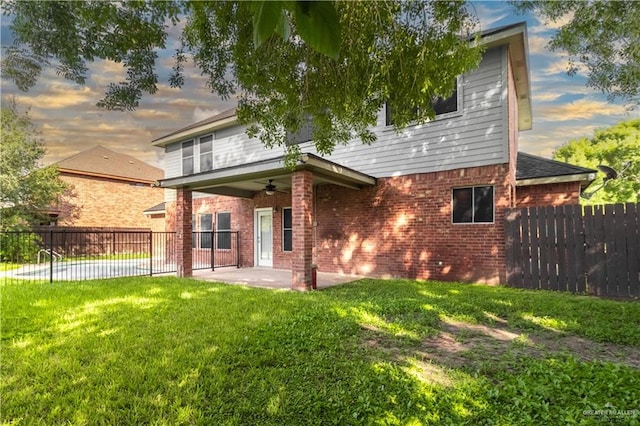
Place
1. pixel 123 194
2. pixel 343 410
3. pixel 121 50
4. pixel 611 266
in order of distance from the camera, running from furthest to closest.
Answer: pixel 123 194 → pixel 611 266 → pixel 343 410 → pixel 121 50

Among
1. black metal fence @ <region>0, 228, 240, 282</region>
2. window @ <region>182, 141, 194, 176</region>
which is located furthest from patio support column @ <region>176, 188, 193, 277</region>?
window @ <region>182, 141, 194, 176</region>

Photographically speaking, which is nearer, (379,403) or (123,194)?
(379,403)

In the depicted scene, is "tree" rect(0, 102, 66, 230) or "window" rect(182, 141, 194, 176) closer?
"tree" rect(0, 102, 66, 230)

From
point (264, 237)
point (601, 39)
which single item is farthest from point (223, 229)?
point (601, 39)

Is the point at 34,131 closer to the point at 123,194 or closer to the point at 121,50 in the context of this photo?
the point at 121,50

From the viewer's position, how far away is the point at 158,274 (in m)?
10.4

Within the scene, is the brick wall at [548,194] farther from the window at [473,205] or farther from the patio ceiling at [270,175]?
the patio ceiling at [270,175]

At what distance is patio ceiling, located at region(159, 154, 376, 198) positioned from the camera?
24.3ft

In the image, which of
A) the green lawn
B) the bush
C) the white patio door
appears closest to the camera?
the green lawn

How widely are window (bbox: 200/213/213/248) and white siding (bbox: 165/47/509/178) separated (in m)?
6.64

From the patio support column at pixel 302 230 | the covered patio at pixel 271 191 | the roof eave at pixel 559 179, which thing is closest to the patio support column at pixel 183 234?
the covered patio at pixel 271 191

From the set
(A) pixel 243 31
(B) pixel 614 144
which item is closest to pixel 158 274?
(A) pixel 243 31

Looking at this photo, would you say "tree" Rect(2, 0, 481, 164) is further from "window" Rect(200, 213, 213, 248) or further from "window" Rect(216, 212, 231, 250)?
"window" Rect(200, 213, 213, 248)

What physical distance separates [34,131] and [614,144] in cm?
3135
